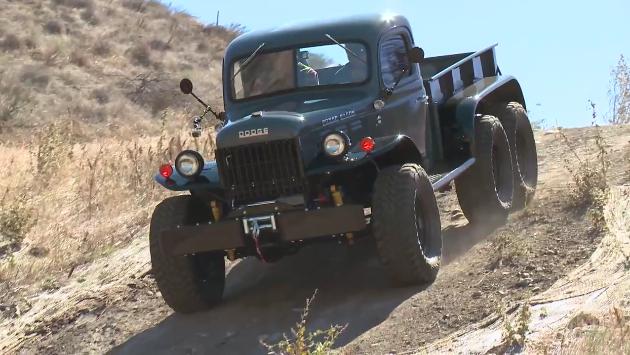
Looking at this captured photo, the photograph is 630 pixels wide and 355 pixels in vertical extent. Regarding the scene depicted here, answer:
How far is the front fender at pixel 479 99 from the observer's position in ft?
30.5

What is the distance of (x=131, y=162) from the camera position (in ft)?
44.9

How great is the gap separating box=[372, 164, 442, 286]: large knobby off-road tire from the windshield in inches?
47.9

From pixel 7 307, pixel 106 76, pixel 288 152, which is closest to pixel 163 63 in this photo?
pixel 106 76

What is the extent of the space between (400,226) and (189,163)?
166 cm

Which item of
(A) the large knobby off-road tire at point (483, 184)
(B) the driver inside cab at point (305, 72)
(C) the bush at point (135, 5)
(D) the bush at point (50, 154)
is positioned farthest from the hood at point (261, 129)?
(C) the bush at point (135, 5)

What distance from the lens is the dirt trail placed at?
7.09m

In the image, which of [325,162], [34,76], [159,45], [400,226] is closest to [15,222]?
[325,162]

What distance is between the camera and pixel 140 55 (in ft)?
119

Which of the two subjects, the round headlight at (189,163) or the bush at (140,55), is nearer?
the round headlight at (189,163)

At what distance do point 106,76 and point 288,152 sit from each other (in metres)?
27.0

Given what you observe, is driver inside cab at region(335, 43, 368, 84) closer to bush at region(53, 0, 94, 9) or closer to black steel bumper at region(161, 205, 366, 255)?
black steel bumper at region(161, 205, 366, 255)

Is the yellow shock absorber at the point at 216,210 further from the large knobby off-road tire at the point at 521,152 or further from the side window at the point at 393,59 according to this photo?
the large knobby off-road tire at the point at 521,152

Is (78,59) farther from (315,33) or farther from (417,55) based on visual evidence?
(417,55)

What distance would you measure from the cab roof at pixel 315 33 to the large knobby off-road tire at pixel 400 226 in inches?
60.1
